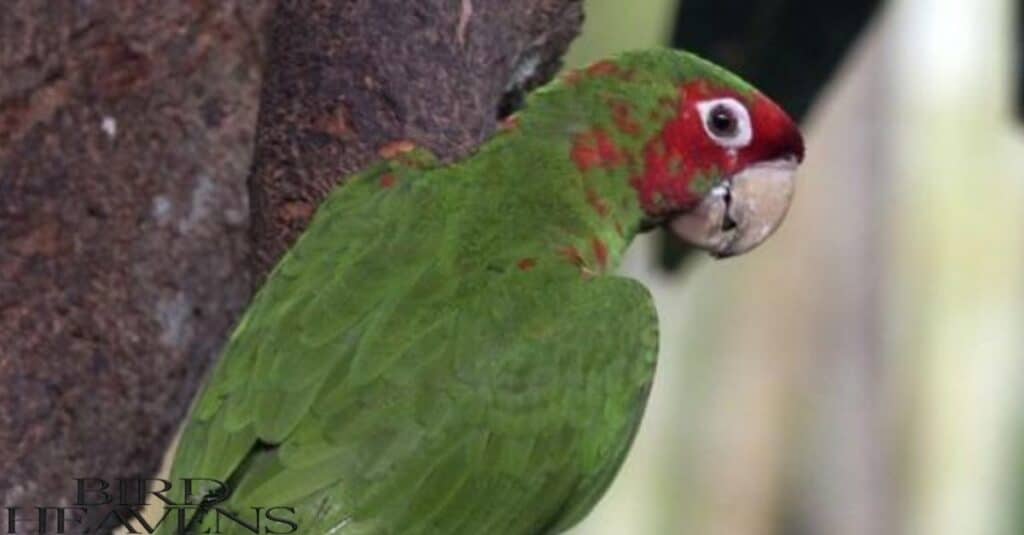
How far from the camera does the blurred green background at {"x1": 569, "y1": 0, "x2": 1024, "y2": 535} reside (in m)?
3.87

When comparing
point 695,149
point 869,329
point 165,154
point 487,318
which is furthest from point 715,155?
point 869,329

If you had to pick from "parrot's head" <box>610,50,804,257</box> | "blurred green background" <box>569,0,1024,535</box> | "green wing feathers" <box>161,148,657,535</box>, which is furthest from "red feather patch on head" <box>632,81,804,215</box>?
"blurred green background" <box>569,0,1024,535</box>

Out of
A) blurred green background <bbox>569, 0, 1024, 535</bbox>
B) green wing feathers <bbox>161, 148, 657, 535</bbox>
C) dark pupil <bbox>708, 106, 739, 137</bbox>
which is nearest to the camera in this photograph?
green wing feathers <bbox>161, 148, 657, 535</bbox>

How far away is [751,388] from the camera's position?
4125 mm

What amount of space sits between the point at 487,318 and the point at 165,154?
0.63 meters

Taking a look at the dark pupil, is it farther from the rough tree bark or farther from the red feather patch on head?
the rough tree bark

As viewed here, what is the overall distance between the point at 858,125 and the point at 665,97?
98.7 inches

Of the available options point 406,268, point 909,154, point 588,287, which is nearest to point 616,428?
point 588,287

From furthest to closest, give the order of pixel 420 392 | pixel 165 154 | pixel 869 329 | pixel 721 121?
pixel 869 329
pixel 165 154
pixel 721 121
pixel 420 392

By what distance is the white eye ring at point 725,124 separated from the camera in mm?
1794

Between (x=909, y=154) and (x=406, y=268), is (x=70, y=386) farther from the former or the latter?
(x=909, y=154)

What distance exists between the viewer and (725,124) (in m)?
1.80

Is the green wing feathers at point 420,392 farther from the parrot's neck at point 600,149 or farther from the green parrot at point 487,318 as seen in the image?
the parrot's neck at point 600,149

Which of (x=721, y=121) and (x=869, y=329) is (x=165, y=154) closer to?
(x=721, y=121)
